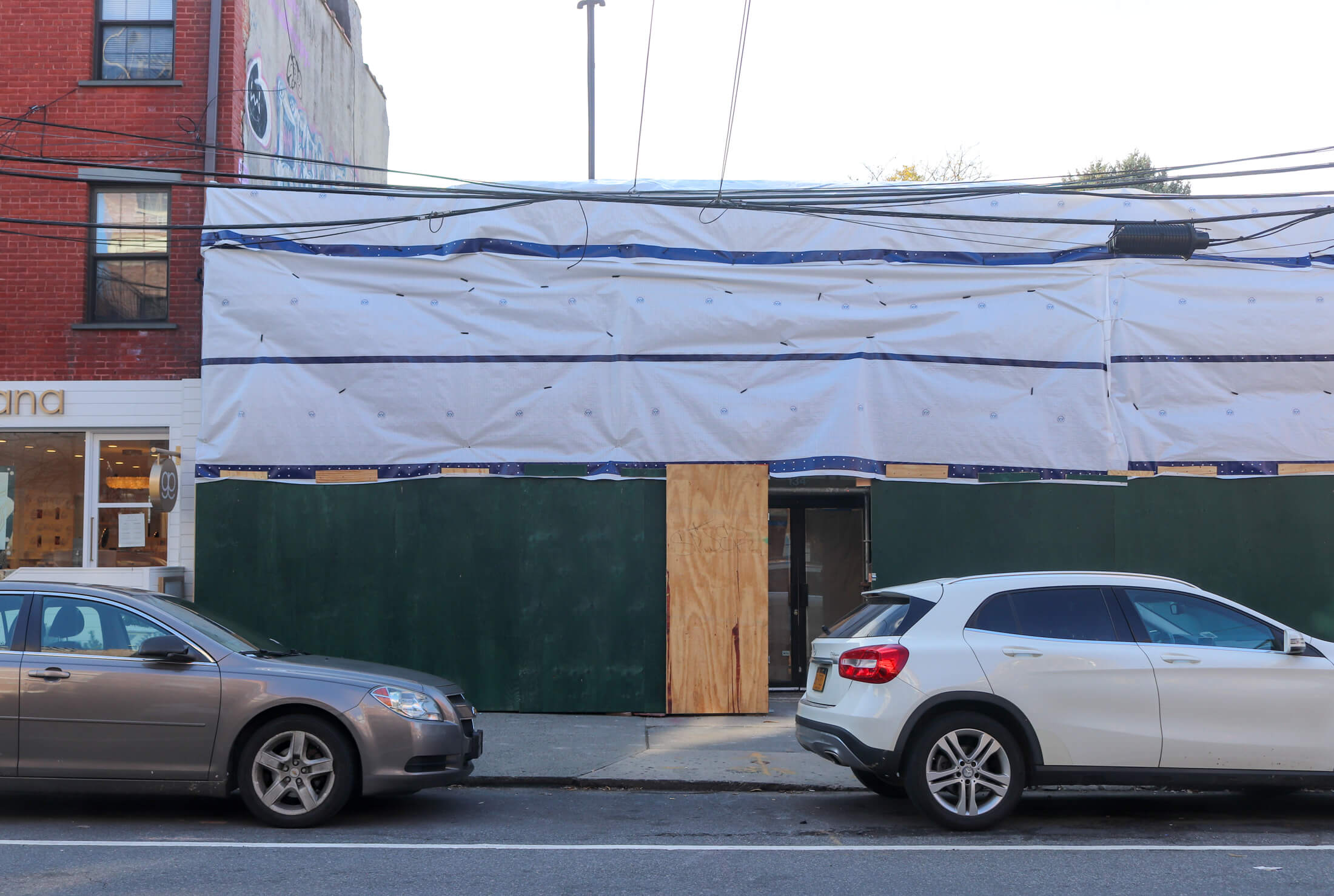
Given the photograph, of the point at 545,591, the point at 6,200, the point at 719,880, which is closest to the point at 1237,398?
the point at 545,591

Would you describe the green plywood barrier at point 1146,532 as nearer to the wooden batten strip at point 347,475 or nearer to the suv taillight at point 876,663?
the suv taillight at point 876,663

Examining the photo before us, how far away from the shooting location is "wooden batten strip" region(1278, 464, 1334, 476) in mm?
12633

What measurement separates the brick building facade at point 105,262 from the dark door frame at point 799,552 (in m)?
6.64

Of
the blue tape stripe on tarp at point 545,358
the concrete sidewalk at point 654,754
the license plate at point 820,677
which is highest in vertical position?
the blue tape stripe on tarp at point 545,358

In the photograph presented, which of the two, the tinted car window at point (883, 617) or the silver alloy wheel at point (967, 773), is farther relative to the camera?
the tinted car window at point (883, 617)

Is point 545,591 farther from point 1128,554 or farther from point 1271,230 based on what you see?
point 1271,230

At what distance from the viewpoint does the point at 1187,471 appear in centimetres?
1266

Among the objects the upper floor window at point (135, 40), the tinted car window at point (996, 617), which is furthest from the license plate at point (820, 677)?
the upper floor window at point (135, 40)

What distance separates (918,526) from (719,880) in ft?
22.5

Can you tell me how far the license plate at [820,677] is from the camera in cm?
802

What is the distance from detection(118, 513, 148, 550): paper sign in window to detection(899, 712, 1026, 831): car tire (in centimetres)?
912

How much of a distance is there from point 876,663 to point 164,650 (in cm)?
446

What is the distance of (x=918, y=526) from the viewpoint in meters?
12.5

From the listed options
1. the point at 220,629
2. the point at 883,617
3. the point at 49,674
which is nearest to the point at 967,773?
the point at 883,617
